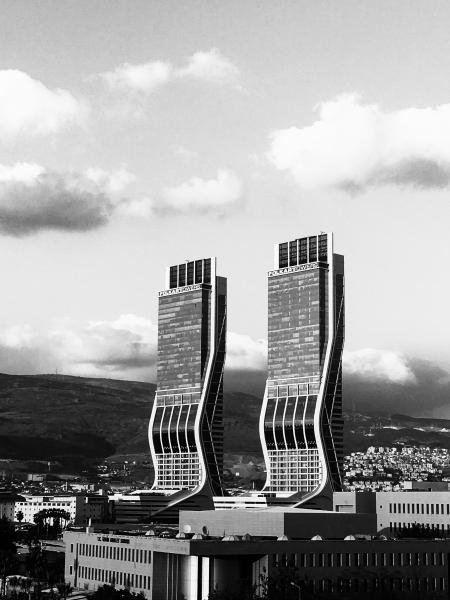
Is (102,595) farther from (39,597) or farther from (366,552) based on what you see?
(366,552)

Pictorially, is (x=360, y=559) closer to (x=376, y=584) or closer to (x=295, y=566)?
(x=376, y=584)

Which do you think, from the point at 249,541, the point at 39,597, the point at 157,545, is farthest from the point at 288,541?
the point at 39,597

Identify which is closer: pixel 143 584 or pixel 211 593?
pixel 211 593

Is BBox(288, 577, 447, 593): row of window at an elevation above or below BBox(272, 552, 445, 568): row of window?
below

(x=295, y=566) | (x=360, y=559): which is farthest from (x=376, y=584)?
(x=295, y=566)

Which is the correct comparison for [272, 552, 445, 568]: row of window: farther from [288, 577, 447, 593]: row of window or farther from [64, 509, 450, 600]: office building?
[288, 577, 447, 593]: row of window

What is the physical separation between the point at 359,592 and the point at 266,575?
14.6m

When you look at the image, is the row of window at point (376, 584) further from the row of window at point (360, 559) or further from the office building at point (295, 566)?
the row of window at point (360, 559)

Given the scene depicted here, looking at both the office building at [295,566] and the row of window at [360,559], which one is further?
the row of window at [360,559]

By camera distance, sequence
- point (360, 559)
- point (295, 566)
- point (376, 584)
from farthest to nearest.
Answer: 1. point (360, 559)
2. point (376, 584)
3. point (295, 566)

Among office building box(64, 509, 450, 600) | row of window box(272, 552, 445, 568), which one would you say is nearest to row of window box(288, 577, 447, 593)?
office building box(64, 509, 450, 600)

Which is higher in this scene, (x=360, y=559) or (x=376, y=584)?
(x=360, y=559)

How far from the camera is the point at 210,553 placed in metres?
186

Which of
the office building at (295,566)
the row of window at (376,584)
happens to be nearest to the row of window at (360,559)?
the office building at (295,566)
